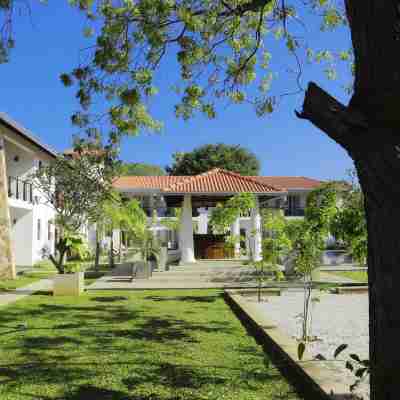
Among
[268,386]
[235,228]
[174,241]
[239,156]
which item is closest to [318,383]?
[268,386]

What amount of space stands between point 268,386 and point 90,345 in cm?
296

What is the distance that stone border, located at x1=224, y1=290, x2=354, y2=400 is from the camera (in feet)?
13.8

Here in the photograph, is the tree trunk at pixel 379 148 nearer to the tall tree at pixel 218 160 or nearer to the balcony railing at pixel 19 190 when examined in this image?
the balcony railing at pixel 19 190

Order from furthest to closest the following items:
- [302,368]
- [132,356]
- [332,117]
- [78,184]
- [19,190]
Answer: [19,190]
[78,184]
[132,356]
[302,368]
[332,117]

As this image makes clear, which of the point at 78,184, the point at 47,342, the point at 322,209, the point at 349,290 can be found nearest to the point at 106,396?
the point at 47,342

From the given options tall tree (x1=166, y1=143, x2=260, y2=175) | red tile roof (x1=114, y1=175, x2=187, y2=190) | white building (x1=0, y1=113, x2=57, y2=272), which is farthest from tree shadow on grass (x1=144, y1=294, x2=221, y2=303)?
tall tree (x1=166, y1=143, x2=260, y2=175)

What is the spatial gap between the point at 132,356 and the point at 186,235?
1306 centimetres

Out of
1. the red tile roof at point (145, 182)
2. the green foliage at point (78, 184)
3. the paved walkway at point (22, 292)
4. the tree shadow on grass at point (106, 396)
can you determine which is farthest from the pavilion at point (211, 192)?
the red tile roof at point (145, 182)

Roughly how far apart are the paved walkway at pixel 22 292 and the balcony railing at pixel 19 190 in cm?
896

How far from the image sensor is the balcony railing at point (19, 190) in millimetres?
23792

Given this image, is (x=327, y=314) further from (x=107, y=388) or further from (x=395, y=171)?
(x=395, y=171)

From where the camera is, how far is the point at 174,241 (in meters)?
40.5

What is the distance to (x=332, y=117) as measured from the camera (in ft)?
8.47

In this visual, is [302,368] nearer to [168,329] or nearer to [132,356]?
[132,356]
